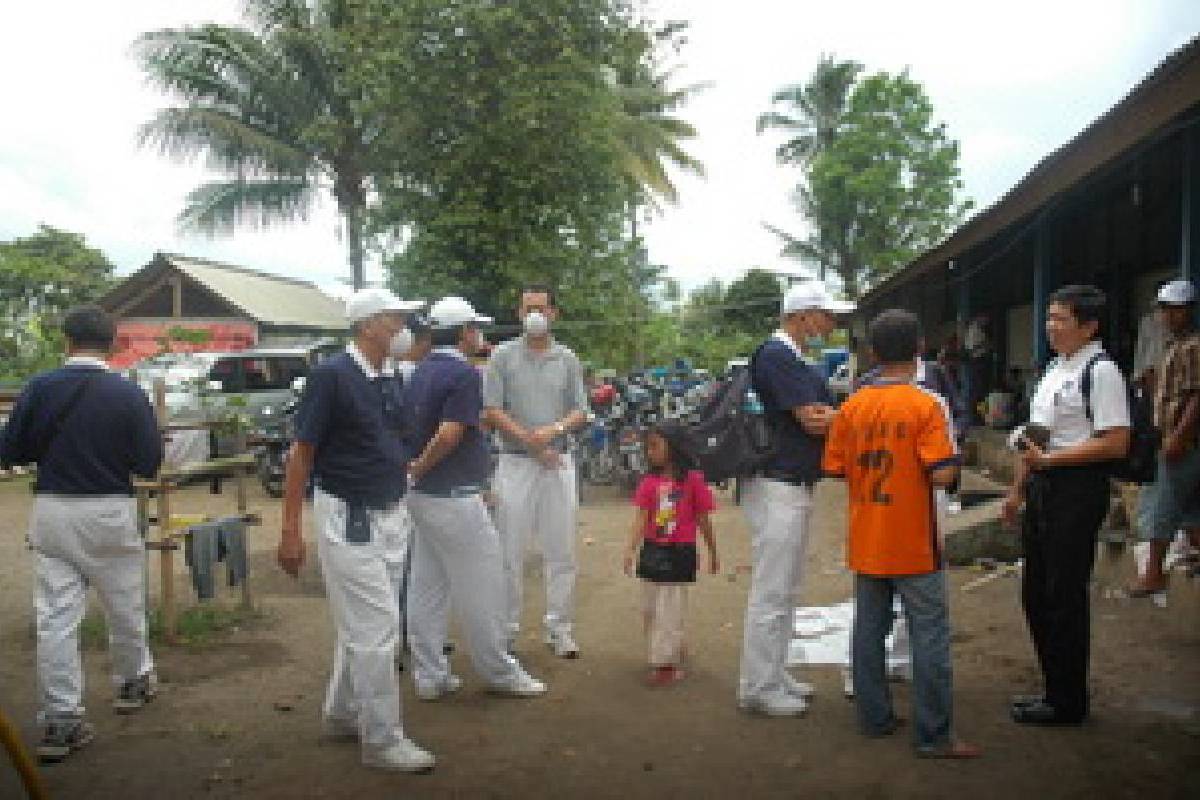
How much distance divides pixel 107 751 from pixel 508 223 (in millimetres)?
12520

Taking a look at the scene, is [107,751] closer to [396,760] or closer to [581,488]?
[396,760]

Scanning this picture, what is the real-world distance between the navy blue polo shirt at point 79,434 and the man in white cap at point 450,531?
49.4 inches

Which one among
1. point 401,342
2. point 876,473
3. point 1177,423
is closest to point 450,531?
point 401,342

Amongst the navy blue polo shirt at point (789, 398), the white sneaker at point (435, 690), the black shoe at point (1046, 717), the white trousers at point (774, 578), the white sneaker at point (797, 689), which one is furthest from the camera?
the white sneaker at point (435, 690)

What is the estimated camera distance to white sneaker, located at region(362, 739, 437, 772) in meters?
3.71

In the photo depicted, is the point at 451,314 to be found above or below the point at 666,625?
above

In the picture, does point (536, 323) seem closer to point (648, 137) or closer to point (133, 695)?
point (133, 695)

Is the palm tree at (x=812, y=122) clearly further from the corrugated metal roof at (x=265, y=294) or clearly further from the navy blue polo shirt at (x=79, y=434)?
the navy blue polo shirt at (x=79, y=434)

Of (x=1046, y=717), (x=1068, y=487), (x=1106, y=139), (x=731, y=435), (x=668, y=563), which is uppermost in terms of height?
(x=1106, y=139)

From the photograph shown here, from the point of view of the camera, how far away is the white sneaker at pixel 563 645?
532cm

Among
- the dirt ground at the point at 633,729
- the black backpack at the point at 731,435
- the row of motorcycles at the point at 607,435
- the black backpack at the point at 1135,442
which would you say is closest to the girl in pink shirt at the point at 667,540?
the dirt ground at the point at 633,729

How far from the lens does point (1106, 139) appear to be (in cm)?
586

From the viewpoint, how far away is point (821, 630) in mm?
5562

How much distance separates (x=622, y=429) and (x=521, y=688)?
313 inches
